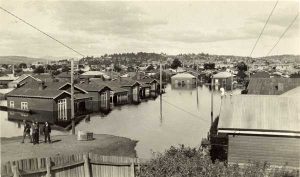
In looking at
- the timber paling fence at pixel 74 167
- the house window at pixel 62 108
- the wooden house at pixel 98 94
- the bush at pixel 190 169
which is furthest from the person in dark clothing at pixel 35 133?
the wooden house at pixel 98 94

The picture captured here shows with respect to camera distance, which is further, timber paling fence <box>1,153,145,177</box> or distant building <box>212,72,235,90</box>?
distant building <box>212,72,235,90</box>

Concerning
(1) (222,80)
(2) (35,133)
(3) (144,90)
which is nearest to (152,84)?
(3) (144,90)

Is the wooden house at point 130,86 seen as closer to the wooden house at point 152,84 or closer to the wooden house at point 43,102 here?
the wooden house at point 152,84

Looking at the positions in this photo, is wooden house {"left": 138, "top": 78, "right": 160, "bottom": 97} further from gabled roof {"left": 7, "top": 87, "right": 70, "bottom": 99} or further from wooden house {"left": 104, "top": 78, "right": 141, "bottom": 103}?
gabled roof {"left": 7, "top": 87, "right": 70, "bottom": 99}

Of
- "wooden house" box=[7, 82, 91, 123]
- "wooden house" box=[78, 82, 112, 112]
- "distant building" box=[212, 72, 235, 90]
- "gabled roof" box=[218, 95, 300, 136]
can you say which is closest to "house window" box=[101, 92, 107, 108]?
"wooden house" box=[78, 82, 112, 112]

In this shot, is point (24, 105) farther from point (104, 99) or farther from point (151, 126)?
point (151, 126)

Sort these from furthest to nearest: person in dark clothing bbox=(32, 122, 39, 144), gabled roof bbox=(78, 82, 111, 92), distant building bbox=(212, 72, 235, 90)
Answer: distant building bbox=(212, 72, 235, 90) < gabled roof bbox=(78, 82, 111, 92) < person in dark clothing bbox=(32, 122, 39, 144)
